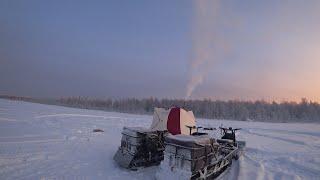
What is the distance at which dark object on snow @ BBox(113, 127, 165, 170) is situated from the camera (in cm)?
1126

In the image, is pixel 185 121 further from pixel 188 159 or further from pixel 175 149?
pixel 188 159

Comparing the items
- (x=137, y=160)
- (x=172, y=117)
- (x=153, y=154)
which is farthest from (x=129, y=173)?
(x=172, y=117)

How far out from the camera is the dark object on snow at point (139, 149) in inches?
443

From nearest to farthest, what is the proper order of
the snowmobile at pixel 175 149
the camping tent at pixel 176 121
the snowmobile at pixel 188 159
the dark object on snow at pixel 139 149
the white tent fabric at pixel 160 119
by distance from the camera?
the snowmobile at pixel 188 159, the snowmobile at pixel 175 149, the dark object on snow at pixel 139 149, the camping tent at pixel 176 121, the white tent fabric at pixel 160 119

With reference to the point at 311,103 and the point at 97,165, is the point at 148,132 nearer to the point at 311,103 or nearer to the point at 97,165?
the point at 97,165

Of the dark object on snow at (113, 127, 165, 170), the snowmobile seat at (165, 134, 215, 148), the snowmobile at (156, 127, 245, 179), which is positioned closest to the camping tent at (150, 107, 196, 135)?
the dark object on snow at (113, 127, 165, 170)

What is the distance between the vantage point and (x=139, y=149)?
452 inches

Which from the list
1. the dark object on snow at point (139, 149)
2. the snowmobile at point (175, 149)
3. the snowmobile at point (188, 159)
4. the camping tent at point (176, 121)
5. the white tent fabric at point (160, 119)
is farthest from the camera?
the white tent fabric at point (160, 119)

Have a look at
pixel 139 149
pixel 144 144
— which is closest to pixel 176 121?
pixel 144 144

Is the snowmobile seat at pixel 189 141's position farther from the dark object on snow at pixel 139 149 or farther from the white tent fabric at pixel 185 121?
the white tent fabric at pixel 185 121

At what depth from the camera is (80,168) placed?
10586 millimetres

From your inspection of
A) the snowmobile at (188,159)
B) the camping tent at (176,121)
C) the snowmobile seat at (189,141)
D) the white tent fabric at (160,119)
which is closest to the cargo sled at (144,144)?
the camping tent at (176,121)

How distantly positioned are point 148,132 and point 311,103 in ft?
387

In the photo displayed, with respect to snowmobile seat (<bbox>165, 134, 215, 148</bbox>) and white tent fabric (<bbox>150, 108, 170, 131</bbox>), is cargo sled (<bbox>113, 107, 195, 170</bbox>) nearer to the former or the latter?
white tent fabric (<bbox>150, 108, 170, 131</bbox>)
